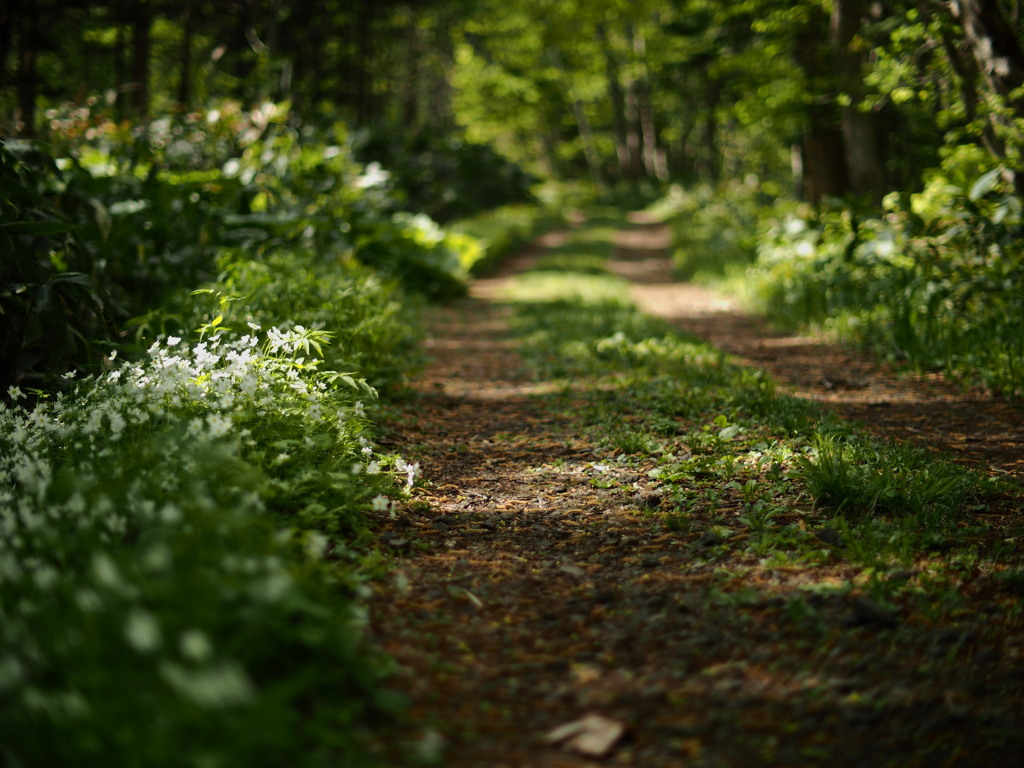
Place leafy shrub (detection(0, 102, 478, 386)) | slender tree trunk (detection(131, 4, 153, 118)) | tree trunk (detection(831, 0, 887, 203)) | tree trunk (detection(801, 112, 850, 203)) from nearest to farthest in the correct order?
leafy shrub (detection(0, 102, 478, 386)) < tree trunk (detection(831, 0, 887, 203)) < slender tree trunk (detection(131, 4, 153, 118)) < tree trunk (detection(801, 112, 850, 203))

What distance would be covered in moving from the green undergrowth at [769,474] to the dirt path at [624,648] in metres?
0.15

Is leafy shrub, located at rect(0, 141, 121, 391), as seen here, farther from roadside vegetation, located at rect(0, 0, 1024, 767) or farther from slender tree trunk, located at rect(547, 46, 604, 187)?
slender tree trunk, located at rect(547, 46, 604, 187)

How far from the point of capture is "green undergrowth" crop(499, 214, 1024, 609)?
9.01ft

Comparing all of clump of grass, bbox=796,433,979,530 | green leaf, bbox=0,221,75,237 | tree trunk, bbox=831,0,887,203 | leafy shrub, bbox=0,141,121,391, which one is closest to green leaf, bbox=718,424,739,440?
clump of grass, bbox=796,433,979,530

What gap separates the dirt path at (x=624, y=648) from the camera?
1.80 meters

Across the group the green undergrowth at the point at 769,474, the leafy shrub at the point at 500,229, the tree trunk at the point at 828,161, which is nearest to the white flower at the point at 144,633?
the green undergrowth at the point at 769,474

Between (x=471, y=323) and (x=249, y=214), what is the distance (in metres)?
2.76

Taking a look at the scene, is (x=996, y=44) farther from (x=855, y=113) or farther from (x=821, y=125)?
(x=821, y=125)

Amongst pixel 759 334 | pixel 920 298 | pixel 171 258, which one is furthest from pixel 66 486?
pixel 759 334

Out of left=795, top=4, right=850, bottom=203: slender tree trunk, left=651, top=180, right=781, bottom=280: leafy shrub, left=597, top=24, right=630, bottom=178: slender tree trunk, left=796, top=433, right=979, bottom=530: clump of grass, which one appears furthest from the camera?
left=597, top=24, right=630, bottom=178: slender tree trunk

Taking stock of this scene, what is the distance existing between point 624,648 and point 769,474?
1509 mm

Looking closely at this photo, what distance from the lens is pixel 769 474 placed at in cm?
342

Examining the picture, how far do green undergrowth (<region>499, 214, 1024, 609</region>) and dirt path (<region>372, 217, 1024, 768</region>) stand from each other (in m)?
0.15

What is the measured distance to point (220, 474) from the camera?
8.20 ft
